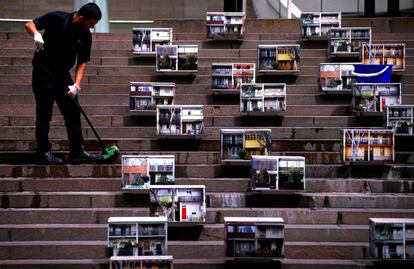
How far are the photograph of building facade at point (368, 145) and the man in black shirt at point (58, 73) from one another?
312cm

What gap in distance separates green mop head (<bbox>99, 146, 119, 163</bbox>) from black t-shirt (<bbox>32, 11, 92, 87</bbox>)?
0.91 meters

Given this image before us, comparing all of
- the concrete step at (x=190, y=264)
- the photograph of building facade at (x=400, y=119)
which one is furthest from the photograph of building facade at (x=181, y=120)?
the concrete step at (x=190, y=264)

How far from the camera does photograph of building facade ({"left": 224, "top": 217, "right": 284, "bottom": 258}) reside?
23.4 feet

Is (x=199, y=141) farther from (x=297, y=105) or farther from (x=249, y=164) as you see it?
(x=297, y=105)

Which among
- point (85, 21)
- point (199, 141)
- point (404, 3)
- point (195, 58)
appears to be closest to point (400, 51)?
point (195, 58)

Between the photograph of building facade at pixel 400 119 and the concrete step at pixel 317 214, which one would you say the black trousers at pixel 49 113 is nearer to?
the concrete step at pixel 317 214

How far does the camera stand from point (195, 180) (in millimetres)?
8969

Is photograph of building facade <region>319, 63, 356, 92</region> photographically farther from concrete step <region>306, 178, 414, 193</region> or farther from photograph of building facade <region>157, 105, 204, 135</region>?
concrete step <region>306, 178, 414, 193</region>

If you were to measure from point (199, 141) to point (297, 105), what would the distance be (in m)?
1.85

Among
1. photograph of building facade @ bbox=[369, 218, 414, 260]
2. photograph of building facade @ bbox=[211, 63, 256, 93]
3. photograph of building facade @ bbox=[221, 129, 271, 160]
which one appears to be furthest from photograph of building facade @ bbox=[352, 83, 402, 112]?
photograph of building facade @ bbox=[369, 218, 414, 260]

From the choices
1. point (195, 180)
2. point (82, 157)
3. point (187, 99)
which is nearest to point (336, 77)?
point (187, 99)

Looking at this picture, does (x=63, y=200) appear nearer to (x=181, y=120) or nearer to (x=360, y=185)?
(x=181, y=120)

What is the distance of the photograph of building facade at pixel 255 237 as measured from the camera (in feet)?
23.4

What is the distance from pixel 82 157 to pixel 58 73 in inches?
39.8
